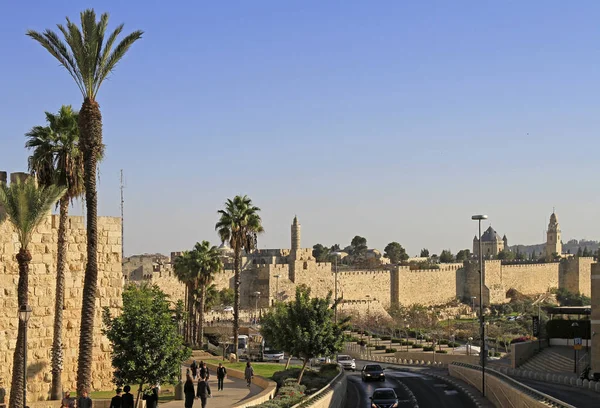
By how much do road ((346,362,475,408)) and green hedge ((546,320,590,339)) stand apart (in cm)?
788

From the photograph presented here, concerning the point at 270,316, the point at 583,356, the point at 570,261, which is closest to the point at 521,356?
the point at 583,356

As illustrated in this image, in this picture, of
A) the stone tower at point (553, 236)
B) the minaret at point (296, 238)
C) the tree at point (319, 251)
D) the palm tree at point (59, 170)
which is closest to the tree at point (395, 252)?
the tree at point (319, 251)

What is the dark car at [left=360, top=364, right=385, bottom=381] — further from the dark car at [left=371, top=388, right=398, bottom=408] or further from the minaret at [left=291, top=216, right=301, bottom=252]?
the minaret at [left=291, top=216, right=301, bottom=252]

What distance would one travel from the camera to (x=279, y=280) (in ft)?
252

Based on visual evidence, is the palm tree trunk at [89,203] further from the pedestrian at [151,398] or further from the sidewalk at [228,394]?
the sidewalk at [228,394]

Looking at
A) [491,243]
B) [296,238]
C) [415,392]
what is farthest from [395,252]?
[415,392]

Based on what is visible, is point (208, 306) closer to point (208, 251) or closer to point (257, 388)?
point (208, 251)

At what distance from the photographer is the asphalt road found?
71.6 ft

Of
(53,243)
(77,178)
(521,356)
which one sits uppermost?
(77,178)

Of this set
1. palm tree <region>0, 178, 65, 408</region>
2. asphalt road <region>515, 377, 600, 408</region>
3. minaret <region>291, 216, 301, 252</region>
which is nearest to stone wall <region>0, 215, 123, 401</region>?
palm tree <region>0, 178, 65, 408</region>

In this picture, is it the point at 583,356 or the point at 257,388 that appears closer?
the point at 257,388

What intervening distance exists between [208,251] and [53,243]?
2139cm

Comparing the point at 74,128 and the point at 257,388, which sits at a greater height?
the point at 74,128

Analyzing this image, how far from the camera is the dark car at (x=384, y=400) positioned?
2119cm
